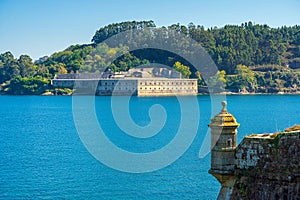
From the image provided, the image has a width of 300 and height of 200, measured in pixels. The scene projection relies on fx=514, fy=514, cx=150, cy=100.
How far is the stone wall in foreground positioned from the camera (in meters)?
11.4

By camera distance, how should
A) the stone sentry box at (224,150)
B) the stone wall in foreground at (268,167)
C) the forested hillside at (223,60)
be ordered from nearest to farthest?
the stone wall in foreground at (268,167)
the stone sentry box at (224,150)
the forested hillside at (223,60)

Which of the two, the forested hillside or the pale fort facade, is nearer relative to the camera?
the pale fort facade

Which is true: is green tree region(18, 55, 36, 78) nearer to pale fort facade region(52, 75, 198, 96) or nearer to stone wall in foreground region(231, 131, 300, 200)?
pale fort facade region(52, 75, 198, 96)

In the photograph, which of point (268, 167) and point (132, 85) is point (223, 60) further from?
point (268, 167)

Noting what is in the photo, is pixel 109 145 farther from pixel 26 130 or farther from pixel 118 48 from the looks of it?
pixel 118 48

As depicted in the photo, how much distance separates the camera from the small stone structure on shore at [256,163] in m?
11.4

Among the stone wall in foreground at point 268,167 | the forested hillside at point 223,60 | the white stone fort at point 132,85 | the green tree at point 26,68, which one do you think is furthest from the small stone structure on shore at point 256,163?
the green tree at point 26,68

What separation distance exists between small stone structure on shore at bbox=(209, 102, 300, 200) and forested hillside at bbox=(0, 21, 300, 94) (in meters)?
138

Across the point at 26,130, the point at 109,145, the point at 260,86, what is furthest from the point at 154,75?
the point at 109,145

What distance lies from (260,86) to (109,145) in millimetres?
120646

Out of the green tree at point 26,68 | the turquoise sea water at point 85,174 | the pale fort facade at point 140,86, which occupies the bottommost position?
the turquoise sea water at point 85,174

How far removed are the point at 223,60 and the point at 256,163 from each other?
149 meters

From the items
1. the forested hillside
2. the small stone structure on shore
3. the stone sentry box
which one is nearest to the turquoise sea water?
the stone sentry box

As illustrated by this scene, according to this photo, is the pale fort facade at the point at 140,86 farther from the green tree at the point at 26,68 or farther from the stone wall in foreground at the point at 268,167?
the stone wall in foreground at the point at 268,167
